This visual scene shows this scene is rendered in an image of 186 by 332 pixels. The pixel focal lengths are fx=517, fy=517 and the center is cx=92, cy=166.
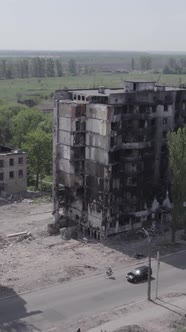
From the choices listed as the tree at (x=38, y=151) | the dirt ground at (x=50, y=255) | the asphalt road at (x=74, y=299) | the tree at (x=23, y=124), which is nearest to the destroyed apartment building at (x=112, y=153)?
the dirt ground at (x=50, y=255)

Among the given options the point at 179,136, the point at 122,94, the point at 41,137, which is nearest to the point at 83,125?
the point at 122,94

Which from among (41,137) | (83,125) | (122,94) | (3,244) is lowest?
(3,244)

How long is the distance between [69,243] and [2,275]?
11807 millimetres

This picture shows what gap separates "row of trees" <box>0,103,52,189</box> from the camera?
9044 cm

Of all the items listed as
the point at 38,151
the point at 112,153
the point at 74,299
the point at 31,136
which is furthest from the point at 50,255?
the point at 31,136

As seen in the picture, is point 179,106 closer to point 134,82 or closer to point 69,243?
point 134,82

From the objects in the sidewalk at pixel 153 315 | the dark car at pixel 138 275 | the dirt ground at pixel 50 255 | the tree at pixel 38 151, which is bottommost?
the dirt ground at pixel 50 255

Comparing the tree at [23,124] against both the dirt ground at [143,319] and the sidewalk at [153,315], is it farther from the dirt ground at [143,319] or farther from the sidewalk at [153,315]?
the dirt ground at [143,319]

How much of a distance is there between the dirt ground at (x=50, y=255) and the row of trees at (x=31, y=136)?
22443 mm

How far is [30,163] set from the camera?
91562mm

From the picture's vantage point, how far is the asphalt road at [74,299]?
140ft

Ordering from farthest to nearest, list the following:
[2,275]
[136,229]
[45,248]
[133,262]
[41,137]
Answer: [41,137] → [136,229] → [45,248] → [133,262] → [2,275]

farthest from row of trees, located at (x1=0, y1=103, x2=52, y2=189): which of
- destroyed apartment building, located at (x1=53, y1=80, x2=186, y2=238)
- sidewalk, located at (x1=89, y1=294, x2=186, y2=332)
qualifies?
sidewalk, located at (x1=89, y1=294, x2=186, y2=332)

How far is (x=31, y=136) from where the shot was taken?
90812 millimetres
